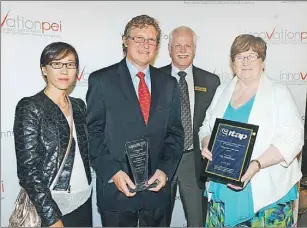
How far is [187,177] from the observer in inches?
105

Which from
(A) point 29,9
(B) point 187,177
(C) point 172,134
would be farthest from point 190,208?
(A) point 29,9

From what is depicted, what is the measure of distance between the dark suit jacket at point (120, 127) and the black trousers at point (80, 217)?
0.12 meters

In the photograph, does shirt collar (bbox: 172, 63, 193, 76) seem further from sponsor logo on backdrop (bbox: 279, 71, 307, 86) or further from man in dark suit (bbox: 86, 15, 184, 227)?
sponsor logo on backdrop (bbox: 279, 71, 307, 86)

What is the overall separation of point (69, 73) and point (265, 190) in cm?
137

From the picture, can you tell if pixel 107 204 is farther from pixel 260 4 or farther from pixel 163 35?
pixel 260 4

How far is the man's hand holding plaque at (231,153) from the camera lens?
2.00 metres

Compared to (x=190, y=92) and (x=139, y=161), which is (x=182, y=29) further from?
(x=139, y=161)

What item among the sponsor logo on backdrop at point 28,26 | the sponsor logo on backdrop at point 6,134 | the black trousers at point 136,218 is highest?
the sponsor logo on backdrop at point 28,26

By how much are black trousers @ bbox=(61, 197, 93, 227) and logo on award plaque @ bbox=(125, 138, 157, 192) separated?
319 millimetres

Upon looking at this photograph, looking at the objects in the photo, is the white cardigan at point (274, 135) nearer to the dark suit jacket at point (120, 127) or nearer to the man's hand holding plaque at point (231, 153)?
the man's hand holding plaque at point (231, 153)

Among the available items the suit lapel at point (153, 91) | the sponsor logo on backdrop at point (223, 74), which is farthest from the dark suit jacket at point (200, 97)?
the suit lapel at point (153, 91)

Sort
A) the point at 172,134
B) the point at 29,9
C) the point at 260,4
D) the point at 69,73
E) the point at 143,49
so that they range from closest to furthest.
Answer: the point at 69,73 < the point at 143,49 < the point at 172,134 < the point at 29,9 < the point at 260,4

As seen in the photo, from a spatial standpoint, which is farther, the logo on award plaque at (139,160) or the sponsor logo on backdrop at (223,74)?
the sponsor logo on backdrop at (223,74)

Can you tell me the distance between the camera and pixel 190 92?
2574 mm
